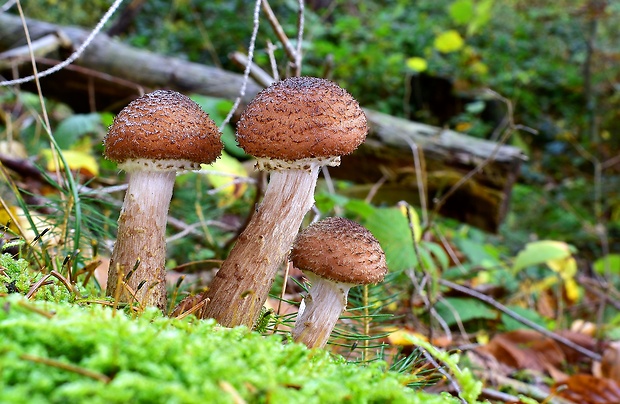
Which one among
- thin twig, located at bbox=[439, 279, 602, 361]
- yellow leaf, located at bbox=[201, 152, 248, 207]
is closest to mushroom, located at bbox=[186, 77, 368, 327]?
yellow leaf, located at bbox=[201, 152, 248, 207]

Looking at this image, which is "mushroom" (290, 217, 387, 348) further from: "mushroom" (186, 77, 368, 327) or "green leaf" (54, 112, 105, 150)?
"green leaf" (54, 112, 105, 150)

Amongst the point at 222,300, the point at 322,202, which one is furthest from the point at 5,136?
the point at 222,300

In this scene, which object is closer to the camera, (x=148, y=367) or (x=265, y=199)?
(x=148, y=367)

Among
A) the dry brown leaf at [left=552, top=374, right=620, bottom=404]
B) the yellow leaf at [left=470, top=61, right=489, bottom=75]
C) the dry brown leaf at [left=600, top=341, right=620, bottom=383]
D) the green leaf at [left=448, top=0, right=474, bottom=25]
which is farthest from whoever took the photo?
the yellow leaf at [left=470, top=61, right=489, bottom=75]

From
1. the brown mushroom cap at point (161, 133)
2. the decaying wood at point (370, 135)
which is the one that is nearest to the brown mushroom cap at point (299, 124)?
the brown mushroom cap at point (161, 133)

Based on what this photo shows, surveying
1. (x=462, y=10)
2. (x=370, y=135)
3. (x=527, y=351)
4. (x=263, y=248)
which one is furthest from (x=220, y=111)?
(x=462, y=10)

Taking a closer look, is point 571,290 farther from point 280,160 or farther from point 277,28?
point 280,160
